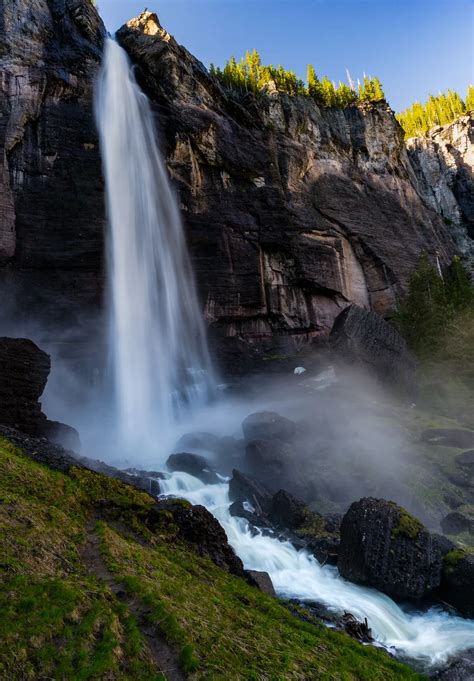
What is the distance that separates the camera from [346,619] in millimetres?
10836

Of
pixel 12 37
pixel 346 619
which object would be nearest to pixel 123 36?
pixel 12 37

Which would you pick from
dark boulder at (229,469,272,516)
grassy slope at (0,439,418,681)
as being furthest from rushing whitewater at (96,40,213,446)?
grassy slope at (0,439,418,681)

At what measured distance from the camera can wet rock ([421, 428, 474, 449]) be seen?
25.1m

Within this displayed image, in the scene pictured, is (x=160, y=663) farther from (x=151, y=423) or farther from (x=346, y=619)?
(x=151, y=423)

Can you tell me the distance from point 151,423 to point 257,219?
76.8 ft

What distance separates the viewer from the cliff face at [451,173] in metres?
72.1

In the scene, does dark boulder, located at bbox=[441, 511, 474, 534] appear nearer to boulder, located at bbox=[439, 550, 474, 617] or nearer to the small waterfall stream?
boulder, located at bbox=[439, 550, 474, 617]

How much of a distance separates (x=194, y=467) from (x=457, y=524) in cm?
1260

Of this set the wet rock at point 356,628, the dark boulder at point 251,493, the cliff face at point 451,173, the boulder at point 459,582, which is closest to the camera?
the wet rock at point 356,628

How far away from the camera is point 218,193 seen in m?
44.2

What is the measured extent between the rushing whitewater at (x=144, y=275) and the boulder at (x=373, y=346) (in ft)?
45.4

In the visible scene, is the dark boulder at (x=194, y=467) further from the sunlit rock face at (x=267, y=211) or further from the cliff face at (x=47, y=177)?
the sunlit rock face at (x=267, y=211)

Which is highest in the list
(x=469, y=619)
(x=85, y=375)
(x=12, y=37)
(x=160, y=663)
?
(x=12, y=37)

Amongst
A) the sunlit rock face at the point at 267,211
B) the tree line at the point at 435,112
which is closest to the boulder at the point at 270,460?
the sunlit rock face at the point at 267,211
